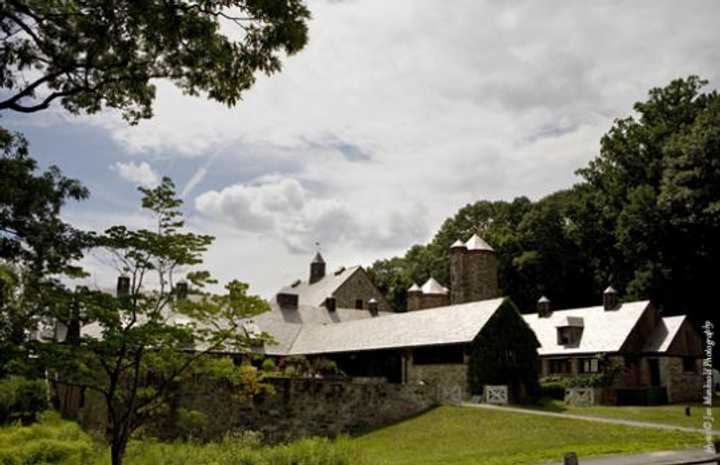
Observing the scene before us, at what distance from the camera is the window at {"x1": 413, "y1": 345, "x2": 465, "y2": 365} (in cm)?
3325

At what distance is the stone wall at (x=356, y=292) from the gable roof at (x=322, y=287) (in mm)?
394

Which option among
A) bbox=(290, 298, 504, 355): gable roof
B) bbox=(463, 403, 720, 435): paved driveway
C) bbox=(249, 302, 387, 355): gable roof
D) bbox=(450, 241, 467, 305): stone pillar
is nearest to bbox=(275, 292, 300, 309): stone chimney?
bbox=(249, 302, 387, 355): gable roof

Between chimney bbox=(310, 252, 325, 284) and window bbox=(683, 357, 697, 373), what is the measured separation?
36.2m

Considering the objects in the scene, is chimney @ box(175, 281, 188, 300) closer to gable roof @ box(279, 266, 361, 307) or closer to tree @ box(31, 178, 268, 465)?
tree @ box(31, 178, 268, 465)

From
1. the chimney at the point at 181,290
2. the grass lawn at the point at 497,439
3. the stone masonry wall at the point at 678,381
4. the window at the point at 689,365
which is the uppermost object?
the chimney at the point at 181,290

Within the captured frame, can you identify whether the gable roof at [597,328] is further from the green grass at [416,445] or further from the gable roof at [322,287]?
the gable roof at [322,287]

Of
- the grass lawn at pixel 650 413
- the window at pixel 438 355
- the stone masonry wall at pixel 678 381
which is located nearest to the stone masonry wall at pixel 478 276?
Result: the stone masonry wall at pixel 678 381

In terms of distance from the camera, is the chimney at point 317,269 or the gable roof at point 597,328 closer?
the gable roof at point 597,328

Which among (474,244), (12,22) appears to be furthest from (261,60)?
(474,244)

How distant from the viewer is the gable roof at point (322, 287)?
61.0m

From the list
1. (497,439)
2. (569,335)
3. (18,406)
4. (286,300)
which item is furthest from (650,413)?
(286,300)

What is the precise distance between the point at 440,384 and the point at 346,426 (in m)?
5.75

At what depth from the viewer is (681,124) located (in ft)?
180

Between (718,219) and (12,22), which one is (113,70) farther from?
(718,219)
